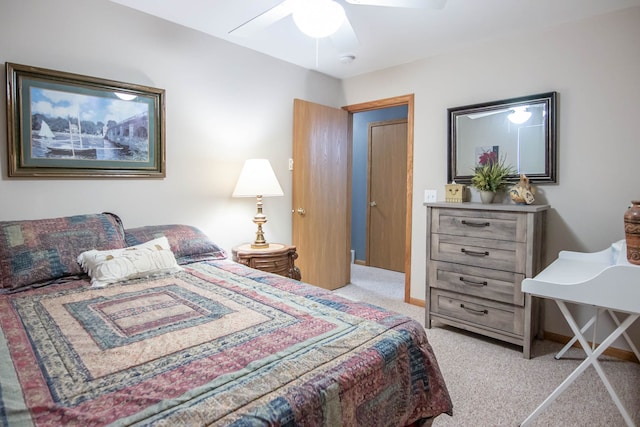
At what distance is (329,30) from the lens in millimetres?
1783

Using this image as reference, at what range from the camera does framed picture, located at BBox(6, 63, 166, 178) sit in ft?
7.06

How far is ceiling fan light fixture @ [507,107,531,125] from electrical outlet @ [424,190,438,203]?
0.87 metres

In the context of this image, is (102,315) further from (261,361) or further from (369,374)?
(369,374)

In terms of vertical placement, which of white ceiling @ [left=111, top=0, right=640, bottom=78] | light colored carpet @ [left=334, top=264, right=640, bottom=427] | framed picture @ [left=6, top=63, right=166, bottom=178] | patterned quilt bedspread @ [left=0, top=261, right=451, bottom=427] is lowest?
light colored carpet @ [left=334, top=264, right=640, bottom=427]

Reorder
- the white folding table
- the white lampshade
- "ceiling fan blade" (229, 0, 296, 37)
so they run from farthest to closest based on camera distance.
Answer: the white lampshade
"ceiling fan blade" (229, 0, 296, 37)
the white folding table

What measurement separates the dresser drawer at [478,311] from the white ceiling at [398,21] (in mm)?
2062

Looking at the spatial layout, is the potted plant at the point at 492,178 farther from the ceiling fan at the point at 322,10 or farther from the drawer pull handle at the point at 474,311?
the ceiling fan at the point at 322,10

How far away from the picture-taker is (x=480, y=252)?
107 inches

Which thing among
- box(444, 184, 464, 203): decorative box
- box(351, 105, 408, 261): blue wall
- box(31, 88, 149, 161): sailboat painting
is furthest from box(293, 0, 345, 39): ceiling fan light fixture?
box(351, 105, 408, 261): blue wall

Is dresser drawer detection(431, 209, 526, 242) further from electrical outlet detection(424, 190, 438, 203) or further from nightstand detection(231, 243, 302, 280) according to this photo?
nightstand detection(231, 243, 302, 280)

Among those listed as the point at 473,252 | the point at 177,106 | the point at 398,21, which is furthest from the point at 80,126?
the point at 473,252

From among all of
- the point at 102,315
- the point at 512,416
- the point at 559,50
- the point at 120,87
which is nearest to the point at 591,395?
the point at 512,416

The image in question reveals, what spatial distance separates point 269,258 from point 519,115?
2285mm

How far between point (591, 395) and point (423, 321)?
132 centimetres
